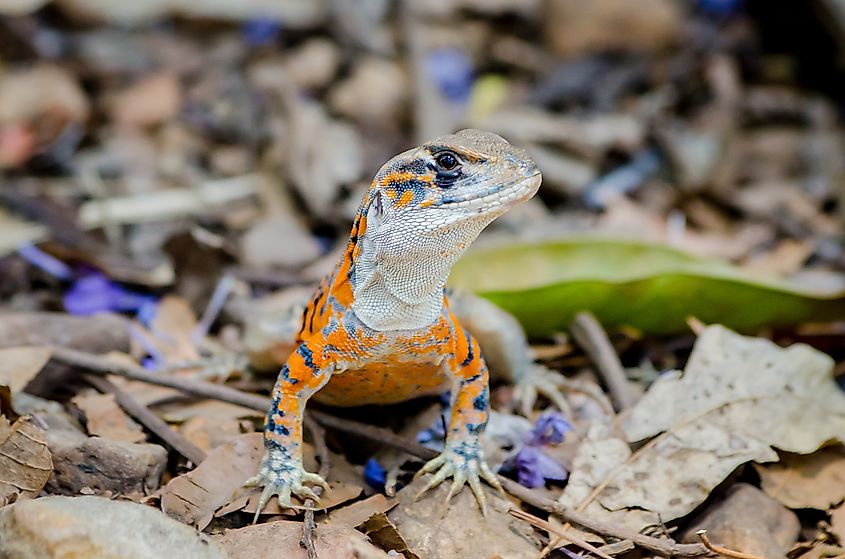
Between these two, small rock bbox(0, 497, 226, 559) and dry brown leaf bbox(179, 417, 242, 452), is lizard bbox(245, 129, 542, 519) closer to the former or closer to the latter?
dry brown leaf bbox(179, 417, 242, 452)

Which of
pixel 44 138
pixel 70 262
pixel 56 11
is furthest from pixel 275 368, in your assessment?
pixel 56 11

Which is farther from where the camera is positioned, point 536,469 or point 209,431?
point 209,431

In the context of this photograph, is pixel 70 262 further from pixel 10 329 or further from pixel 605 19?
pixel 605 19

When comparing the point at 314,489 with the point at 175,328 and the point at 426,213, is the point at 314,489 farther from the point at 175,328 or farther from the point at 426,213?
the point at 175,328

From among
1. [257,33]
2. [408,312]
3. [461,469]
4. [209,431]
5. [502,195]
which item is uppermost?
[502,195]

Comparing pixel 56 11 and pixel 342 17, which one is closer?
pixel 56 11

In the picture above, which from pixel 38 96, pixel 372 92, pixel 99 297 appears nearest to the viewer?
pixel 99 297

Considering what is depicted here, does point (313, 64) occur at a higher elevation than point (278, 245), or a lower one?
higher

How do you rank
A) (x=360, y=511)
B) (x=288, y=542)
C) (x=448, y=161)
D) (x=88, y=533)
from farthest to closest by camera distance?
(x=360, y=511), (x=448, y=161), (x=288, y=542), (x=88, y=533)

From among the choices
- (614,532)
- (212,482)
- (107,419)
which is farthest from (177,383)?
(614,532)
